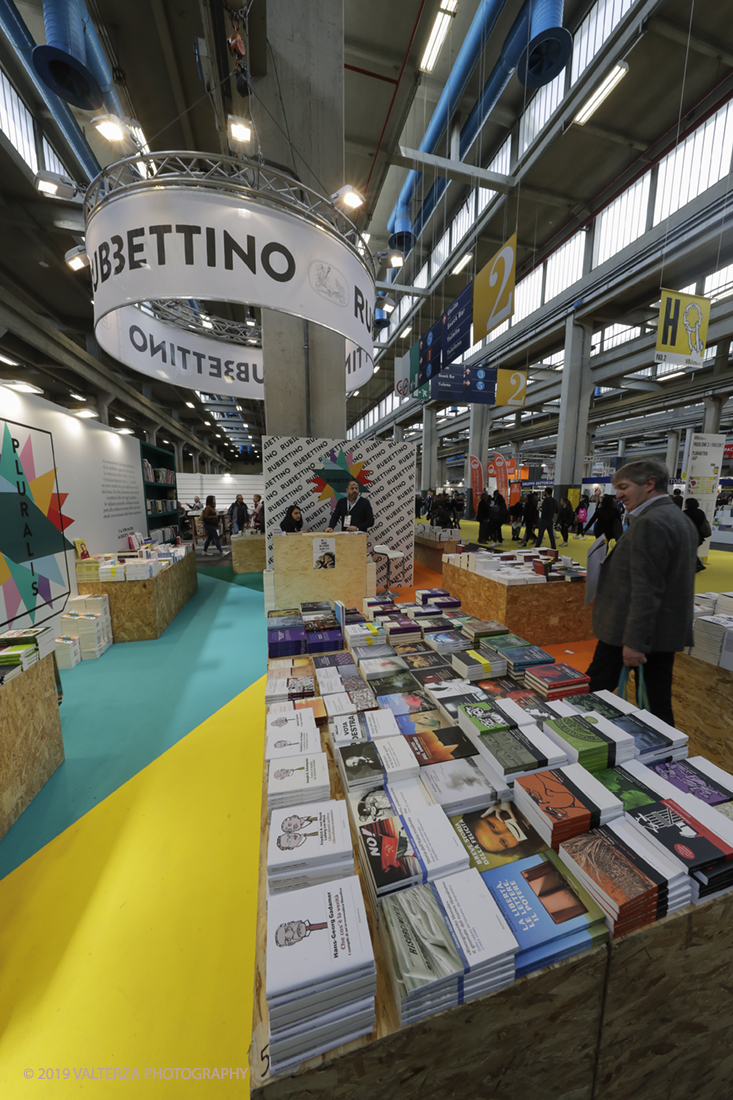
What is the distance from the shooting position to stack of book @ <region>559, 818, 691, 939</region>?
866 mm

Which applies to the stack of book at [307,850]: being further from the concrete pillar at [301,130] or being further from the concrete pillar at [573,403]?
the concrete pillar at [573,403]

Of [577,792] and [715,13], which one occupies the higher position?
[715,13]

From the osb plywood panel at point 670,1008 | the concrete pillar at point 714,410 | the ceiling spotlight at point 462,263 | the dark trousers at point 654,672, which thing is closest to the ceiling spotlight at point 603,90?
the ceiling spotlight at point 462,263

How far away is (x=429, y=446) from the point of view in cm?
1792

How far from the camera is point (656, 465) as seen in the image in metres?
2.07

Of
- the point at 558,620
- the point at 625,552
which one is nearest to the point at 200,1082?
the point at 625,552

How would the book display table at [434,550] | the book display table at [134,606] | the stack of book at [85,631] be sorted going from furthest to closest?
1. the book display table at [434,550]
2. the book display table at [134,606]
3. the stack of book at [85,631]

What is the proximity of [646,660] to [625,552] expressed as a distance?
570 mm

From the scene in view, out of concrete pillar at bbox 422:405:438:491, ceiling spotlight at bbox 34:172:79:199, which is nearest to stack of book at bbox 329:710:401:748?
ceiling spotlight at bbox 34:172:79:199

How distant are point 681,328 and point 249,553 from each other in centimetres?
795

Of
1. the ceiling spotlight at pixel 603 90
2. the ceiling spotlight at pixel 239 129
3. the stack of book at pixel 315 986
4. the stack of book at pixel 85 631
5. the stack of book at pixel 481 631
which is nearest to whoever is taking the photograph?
the stack of book at pixel 315 986

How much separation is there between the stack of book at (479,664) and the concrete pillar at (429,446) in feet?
54.2

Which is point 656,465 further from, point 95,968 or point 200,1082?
point 95,968

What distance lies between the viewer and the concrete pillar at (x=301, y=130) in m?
4.52
